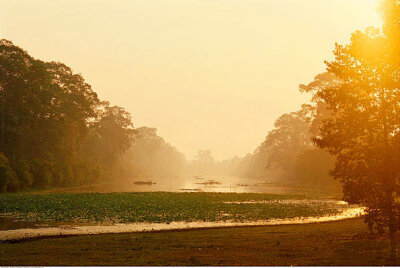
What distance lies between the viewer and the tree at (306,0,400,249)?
18.1 meters

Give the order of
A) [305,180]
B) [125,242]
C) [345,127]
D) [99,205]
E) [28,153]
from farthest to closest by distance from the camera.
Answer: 1. [305,180]
2. [28,153]
3. [99,205]
4. [125,242]
5. [345,127]

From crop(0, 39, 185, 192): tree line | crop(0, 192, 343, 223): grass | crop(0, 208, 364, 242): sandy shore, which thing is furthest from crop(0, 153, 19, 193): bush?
crop(0, 208, 364, 242): sandy shore

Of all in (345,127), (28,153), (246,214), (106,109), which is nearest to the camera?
(345,127)

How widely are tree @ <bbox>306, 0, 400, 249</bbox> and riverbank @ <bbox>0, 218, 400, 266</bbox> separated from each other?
2.29 metres

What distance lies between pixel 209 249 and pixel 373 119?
9387 mm

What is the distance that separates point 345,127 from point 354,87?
188 cm

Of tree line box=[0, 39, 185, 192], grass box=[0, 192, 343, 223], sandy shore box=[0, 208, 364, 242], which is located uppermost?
tree line box=[0, 39, 185, 192]

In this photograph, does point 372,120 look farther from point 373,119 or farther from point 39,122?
point 39,122

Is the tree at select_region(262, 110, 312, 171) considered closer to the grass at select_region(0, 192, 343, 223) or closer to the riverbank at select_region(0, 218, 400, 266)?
the grass at select_region(0, 192, 343, 223)

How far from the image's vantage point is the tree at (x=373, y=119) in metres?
18.1

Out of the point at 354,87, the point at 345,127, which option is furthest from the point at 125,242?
the point at 354,87

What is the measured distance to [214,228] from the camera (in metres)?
26.3

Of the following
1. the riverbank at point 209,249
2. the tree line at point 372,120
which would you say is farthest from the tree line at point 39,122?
the tree line at point 372,120

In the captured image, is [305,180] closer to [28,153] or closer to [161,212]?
[28,153]
